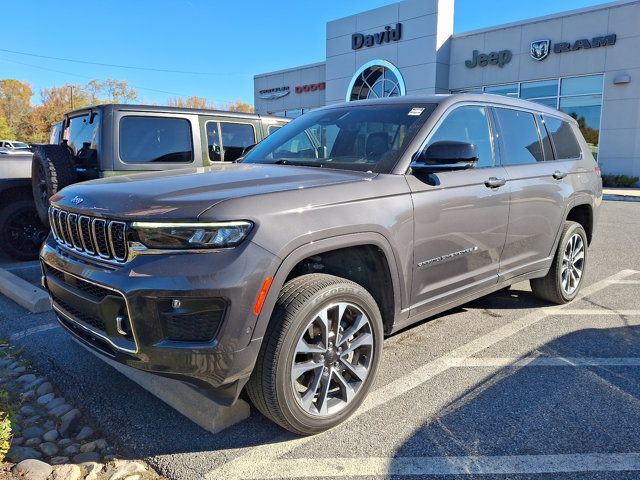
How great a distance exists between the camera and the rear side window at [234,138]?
21.7 ft

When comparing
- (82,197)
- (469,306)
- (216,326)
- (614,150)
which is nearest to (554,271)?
(469,306)

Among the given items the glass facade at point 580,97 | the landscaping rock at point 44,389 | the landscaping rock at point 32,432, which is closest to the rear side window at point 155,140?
the landscaping rock at point 44,389

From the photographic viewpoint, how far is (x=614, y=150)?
2056 centimetres

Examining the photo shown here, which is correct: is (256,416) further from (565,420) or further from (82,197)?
(565,420)

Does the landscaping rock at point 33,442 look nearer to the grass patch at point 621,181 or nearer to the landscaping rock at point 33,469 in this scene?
the landscaping rock at point 33,469

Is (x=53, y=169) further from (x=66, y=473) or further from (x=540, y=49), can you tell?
(x=540, y=49)

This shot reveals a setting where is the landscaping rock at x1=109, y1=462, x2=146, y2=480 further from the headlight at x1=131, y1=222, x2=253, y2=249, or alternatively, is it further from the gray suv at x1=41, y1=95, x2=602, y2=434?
the headlight at x1=131, y1=222, x2=253, y2=249

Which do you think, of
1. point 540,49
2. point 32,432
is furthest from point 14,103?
point 32,432

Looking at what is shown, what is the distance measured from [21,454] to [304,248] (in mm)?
1784

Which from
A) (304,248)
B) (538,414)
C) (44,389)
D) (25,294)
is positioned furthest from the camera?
(25,294)

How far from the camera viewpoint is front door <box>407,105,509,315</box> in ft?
10.4

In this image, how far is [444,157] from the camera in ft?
10.1

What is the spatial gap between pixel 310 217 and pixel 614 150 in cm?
2199

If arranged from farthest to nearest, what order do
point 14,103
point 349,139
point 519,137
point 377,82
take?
point 14,103, point 377,82, point 519,137, point 349,139
